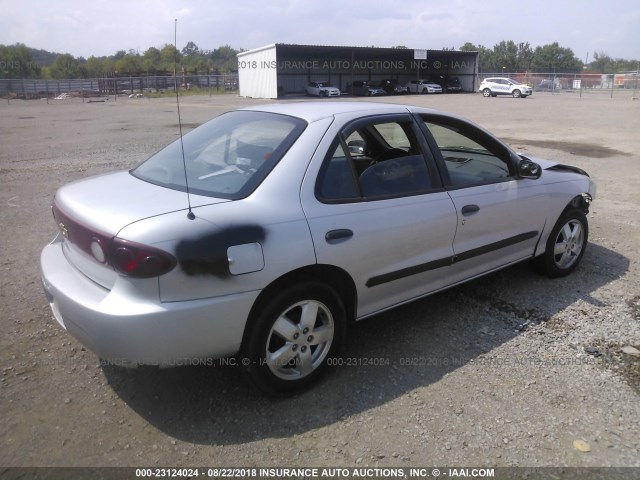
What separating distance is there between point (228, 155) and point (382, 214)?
1049 mm

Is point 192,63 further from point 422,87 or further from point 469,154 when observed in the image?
point 469,154

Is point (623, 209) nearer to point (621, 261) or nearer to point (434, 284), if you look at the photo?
point (621, 261)

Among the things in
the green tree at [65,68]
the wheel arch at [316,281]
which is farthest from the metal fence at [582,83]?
the green tree at [65,68]

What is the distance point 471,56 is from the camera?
5975 centimetres

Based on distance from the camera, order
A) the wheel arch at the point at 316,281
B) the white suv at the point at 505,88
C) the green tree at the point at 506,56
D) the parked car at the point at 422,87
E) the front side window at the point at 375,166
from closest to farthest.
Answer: the wheel arch at the point at 316,281 < the front side window at the point at 375,166 < the white suv at the point at 505,88 < the parked car at the point at 422,87 < the green tree at the point at 506,56

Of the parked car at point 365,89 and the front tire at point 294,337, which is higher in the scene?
the parked car at point 365,89

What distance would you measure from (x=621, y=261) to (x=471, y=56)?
60.5 m

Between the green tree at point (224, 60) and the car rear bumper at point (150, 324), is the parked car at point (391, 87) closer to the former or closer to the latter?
the green tree at point (224, 60)

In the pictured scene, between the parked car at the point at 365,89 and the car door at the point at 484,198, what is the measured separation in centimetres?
4835

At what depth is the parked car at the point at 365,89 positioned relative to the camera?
166ft

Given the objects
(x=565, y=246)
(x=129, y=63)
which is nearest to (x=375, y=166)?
(x=565, y=246)

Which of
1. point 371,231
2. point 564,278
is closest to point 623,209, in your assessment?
point 564,278

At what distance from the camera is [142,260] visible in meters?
2.42

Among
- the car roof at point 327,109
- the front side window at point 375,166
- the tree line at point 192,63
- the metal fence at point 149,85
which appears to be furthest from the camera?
the tree line at point 192,63
